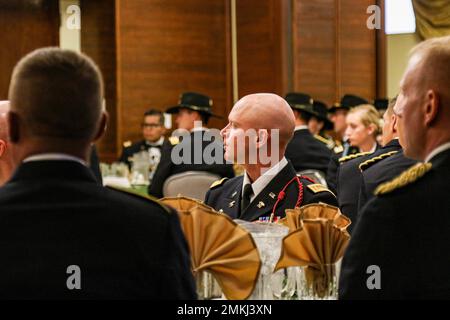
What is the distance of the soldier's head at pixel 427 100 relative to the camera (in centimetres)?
186

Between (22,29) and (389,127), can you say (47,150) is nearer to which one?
(389,127)

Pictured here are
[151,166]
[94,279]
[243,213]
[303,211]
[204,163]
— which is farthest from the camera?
[151,166]

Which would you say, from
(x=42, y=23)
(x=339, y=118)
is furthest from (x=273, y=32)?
(x=42, y=23)

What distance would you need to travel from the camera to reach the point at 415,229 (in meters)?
1.78

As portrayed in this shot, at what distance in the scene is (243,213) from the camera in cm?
325

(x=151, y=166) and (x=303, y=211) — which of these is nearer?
(x=303, y=211)

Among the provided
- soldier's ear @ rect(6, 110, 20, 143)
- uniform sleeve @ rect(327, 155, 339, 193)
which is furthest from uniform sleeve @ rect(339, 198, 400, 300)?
uniform sleeve @ rect(327, 155, 339, 193)

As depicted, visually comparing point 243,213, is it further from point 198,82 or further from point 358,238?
point 198,82

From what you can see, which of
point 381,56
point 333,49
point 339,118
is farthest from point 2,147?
point 381,56

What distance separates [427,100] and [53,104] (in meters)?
0.82

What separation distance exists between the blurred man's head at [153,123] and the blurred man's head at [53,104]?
296 inches

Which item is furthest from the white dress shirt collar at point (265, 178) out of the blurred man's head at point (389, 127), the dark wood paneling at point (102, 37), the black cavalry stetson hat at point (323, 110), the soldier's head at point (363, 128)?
the dark wood paneling at point (102, 37)

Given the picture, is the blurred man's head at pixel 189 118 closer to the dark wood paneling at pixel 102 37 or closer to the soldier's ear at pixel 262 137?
the dark wood paneling at pixel 102 37
